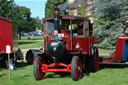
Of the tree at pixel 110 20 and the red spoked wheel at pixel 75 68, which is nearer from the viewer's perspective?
the red spoked wheel at pixel 75 68

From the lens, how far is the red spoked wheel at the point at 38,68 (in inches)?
328

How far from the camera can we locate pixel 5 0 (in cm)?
3794

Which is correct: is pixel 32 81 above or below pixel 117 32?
below

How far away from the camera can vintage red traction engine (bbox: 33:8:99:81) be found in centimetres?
812

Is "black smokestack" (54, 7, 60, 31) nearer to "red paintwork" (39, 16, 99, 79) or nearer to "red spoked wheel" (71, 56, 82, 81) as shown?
"red paintwork" (39, 16, 99, 79)

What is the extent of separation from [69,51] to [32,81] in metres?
1.89

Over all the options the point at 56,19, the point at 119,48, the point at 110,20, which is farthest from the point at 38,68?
the point at 110,20

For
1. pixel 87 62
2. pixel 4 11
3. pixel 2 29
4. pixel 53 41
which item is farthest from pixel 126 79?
pixel 4 11

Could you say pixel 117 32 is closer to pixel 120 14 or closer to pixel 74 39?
pixel 120 14

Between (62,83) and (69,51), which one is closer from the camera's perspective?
(62,83)

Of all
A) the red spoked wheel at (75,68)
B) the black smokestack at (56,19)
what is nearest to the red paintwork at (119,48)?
the red spoked wheel at (75,68)

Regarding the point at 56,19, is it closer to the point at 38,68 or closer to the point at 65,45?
the point at 65,45

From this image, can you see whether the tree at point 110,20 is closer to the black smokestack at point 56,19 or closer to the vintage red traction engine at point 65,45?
the vintage red traction engine at point 65,45

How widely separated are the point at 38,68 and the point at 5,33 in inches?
174
